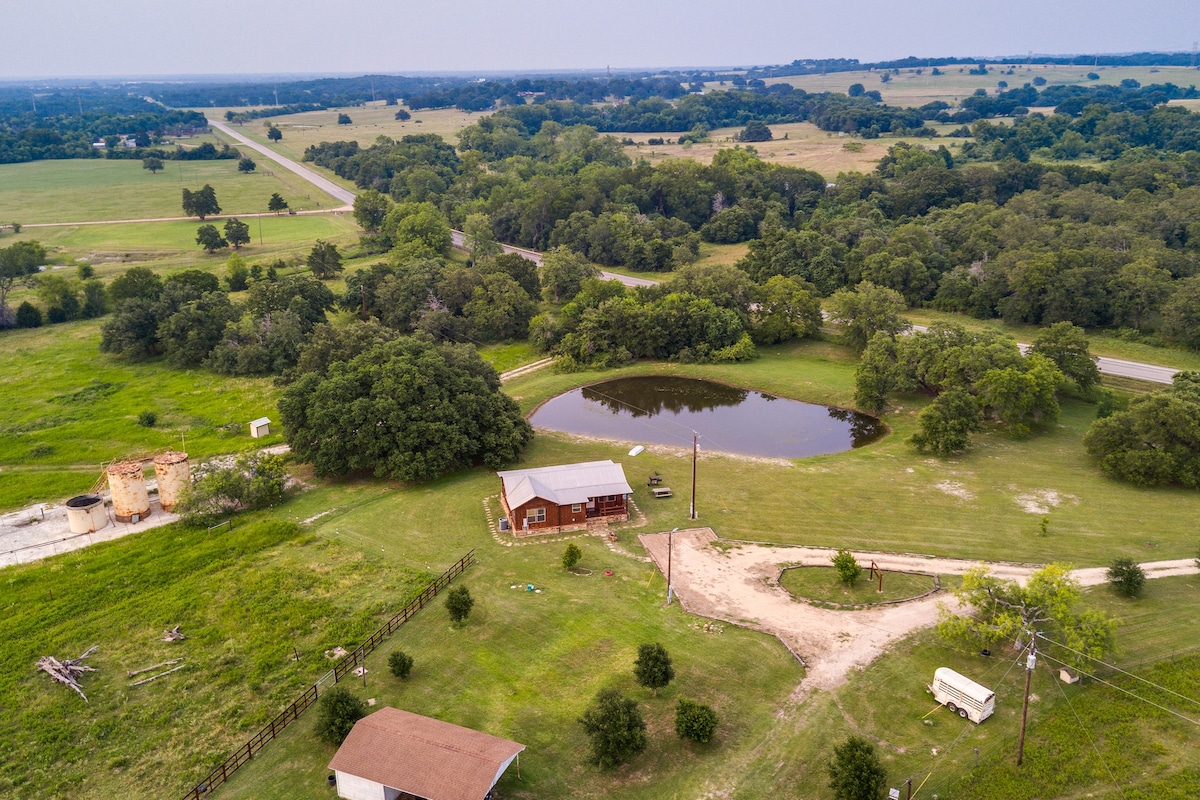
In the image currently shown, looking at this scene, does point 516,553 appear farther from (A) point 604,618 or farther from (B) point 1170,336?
(B) point 1170,336

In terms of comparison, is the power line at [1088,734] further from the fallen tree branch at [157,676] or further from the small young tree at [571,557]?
the fallen tree branch at [157,676]

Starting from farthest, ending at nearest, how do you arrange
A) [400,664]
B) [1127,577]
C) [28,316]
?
[28,316] < [1127,577] < [400,664]

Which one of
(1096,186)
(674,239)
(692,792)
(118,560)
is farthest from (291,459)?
(1096,186)

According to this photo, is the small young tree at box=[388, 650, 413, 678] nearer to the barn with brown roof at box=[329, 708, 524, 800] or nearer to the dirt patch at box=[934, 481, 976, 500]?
the barn with brown roof at box=[329, 708, 524, 800]

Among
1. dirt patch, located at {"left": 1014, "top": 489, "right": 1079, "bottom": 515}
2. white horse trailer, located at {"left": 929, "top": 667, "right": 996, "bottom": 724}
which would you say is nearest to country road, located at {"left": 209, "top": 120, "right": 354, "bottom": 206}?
dirt patch, located at {"left": 1014, "top": 489, "right": 1079, "bottom": 515}

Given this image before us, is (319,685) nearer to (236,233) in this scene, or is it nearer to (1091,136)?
(236,233)

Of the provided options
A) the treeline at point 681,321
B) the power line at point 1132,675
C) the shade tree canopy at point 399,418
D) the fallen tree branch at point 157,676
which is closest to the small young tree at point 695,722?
the power line at point 1132,675

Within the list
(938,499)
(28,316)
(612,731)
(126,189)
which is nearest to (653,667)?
(612,731)
